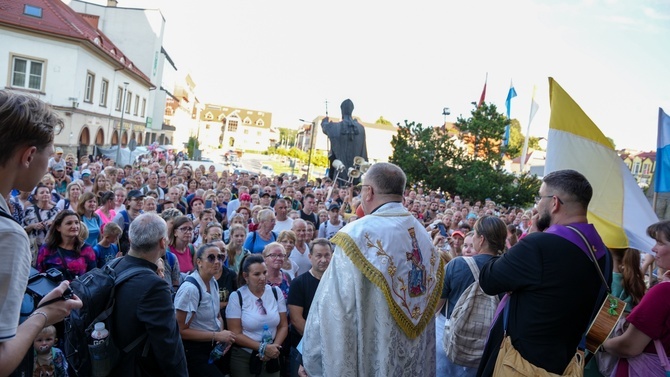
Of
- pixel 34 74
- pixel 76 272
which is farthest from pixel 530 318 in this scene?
pixel 34 74

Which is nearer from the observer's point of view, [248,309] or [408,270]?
[408,270]

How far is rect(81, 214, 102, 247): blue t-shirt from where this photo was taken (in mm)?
7275

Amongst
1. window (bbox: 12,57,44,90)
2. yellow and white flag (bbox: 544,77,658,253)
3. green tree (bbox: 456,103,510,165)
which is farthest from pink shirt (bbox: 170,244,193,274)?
window (bbox: 12,57,44,90)

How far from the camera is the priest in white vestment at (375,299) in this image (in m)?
3.26

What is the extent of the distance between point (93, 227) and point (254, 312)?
3687 mm

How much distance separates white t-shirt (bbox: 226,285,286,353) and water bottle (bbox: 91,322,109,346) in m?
1.83

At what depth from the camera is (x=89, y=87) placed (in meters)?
30.4

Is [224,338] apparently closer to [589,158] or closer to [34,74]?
[589,158]

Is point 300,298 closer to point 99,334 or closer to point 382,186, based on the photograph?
point 382,186

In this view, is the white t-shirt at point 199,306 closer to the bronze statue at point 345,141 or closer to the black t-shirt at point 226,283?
the black t-shirt at point 226,283

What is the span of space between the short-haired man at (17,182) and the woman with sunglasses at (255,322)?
3.12 metres

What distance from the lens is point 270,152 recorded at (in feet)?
328

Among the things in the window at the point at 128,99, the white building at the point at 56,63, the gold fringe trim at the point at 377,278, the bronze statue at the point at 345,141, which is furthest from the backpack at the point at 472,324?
the window at the point at 128,99

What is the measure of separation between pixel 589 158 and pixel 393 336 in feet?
10.0
